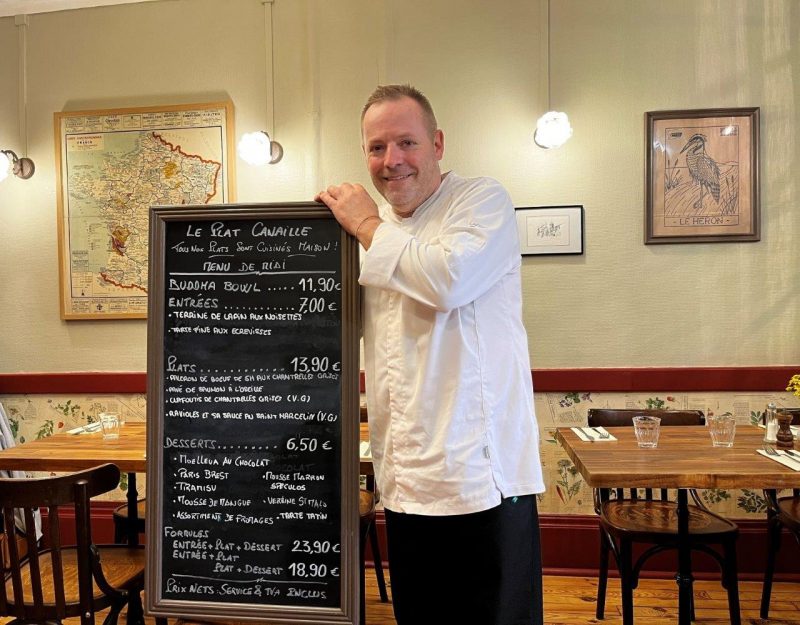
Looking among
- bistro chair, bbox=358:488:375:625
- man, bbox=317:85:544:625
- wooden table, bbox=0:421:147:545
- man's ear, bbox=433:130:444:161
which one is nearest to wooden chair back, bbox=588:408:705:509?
bistro chair, bbox=358:488:375:625

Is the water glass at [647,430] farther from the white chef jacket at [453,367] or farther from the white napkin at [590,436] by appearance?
the white chef jacket at [453,367]

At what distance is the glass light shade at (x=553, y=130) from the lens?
3109 millimetres

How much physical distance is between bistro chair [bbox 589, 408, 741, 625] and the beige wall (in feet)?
1.69

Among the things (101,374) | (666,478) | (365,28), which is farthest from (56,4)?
(666,478)

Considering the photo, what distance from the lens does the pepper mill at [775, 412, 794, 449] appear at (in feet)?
7.23

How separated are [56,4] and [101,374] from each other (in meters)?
2.06

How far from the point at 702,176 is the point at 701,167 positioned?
1.8 inches

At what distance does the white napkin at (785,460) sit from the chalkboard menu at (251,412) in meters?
1.35

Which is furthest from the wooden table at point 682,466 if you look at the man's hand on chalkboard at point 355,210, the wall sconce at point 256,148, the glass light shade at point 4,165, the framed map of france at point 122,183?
the glass light shade at point 4,165

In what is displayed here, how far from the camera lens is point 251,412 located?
161 cm

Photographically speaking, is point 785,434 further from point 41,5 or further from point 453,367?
point 41,5

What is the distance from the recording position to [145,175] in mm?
3523

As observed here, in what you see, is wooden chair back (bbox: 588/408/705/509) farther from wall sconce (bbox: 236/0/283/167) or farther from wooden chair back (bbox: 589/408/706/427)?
wall sconce (bbox: 236/0/283/167)

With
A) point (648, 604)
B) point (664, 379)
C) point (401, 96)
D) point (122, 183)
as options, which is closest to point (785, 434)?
point (664, 379)
